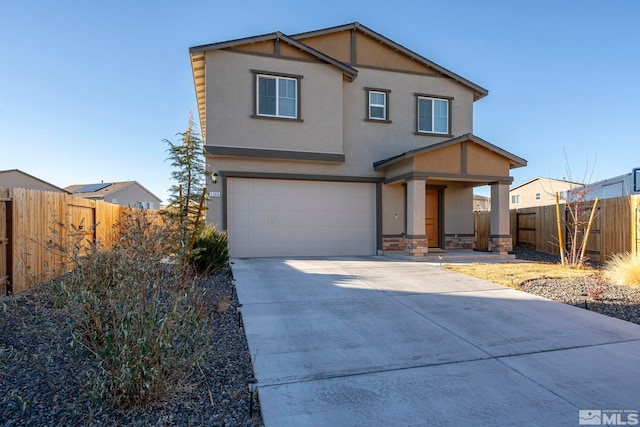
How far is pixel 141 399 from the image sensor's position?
2.83m

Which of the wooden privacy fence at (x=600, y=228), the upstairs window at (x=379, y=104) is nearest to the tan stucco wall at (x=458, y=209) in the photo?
the wooden privacy fence at (x=600, y=228)

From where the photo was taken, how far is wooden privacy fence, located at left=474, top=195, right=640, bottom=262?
10.3m

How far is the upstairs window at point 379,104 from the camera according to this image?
1312cm

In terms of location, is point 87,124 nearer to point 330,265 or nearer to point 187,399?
point 330,265

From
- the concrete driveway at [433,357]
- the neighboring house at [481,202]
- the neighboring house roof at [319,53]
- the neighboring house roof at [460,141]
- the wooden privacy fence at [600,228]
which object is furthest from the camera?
the neighboring house at [481,202]

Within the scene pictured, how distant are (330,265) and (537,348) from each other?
6.22m

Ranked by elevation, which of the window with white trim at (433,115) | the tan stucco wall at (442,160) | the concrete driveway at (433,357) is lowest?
the concrete driveway at (433,357)

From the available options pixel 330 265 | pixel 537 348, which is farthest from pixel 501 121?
pixel 537 348

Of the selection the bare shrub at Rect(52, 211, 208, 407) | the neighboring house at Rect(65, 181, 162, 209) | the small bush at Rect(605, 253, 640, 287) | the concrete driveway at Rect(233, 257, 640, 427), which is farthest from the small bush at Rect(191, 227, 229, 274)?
the neighboring house at Rect(65, 181, 162, 209)

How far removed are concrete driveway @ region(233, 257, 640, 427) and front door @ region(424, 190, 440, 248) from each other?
6829 mm

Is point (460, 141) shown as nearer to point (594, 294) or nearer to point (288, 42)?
point (594, 294)

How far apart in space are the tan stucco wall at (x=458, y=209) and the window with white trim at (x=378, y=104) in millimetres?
3727

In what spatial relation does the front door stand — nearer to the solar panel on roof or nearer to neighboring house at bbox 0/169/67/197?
neighboring house at bbox 0/169/67/197

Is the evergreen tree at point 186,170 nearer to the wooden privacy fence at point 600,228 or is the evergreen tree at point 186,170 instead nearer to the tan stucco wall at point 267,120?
the tan stucco wall at point 267,120
